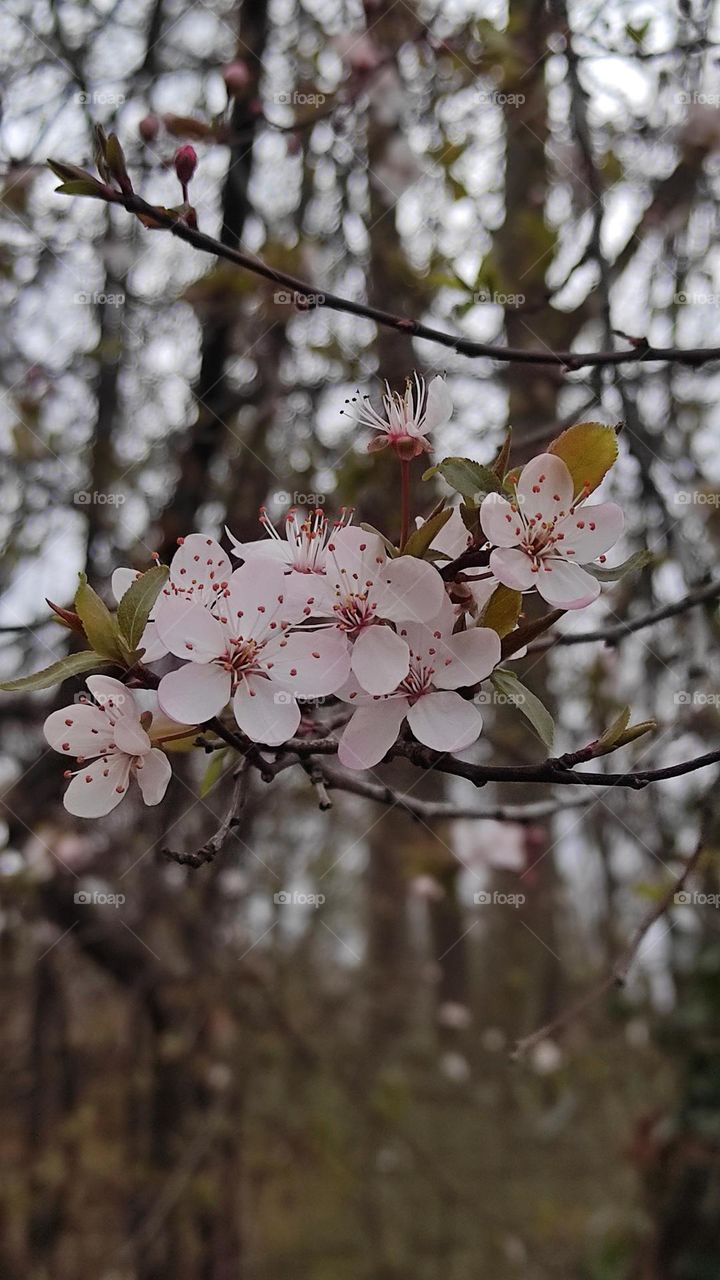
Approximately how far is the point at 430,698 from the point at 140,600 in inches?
8.2

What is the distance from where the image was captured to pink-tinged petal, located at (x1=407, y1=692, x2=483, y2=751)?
693 millimetres

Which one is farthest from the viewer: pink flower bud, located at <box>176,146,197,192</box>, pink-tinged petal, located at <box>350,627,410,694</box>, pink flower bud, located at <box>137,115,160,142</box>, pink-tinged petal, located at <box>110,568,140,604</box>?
pink flower bud, located at <box>137,115,160,142</box>

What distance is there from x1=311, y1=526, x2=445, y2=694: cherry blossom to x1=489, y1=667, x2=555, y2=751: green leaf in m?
0.07

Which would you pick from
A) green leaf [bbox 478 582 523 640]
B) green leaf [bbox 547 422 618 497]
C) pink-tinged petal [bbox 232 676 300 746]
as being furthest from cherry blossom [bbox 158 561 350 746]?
green leaf [bbox 547 422 618 497]

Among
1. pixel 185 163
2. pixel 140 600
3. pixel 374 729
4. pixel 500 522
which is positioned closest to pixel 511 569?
pixel 500 522

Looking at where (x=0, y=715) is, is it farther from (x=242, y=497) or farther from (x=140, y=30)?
(x=140, y=30)

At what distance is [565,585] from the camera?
0.72m

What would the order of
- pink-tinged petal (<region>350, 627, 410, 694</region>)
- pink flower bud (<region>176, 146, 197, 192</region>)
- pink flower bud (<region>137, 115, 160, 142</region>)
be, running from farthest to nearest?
1. pink flower bud (<region>137, 115, 160, 142</region>)
2. pink flower bud (<region>176, 146, 197, 192</region>)
3. pink-tinged petal (<region>350, 627, 410, 694</region>)

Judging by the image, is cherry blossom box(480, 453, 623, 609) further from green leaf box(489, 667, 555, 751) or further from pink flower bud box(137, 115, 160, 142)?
pink flower bud box(137, 115, 160, 142)

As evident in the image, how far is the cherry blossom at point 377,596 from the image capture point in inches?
26.7

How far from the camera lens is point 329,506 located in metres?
2.02

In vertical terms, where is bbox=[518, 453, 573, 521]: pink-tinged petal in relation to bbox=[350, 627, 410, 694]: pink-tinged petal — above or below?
above

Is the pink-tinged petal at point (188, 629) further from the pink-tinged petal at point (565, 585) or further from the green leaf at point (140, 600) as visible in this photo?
the pink-tinged petal at point (565, 585)

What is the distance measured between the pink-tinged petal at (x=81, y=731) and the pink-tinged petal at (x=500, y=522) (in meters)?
0.31
